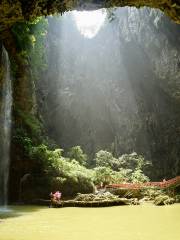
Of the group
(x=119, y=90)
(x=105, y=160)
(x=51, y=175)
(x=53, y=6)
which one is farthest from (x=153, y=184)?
(x=119, y=90)

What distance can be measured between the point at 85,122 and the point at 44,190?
48.1 feet

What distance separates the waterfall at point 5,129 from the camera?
16.6 metres

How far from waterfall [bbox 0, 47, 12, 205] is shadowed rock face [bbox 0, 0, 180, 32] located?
9.04m

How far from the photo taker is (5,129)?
17.6 meters

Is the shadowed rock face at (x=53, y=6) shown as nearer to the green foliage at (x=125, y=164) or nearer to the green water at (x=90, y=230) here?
the green water at (x=90, y=230)

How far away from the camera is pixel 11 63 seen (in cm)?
1725

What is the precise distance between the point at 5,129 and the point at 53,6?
11.2m

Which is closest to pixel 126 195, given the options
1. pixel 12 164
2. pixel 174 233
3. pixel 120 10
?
pixel 12 164

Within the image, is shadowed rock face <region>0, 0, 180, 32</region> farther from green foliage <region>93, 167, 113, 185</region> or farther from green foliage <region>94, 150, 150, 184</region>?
green foliage <region>94, 150, 150, 184</region>

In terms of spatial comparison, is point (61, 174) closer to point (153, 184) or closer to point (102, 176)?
point (102, 176)

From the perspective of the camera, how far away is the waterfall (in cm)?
1662

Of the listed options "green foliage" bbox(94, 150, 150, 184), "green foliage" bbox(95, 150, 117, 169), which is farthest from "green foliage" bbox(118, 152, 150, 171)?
"green foliage" bbox(95, 150, 117, 169)

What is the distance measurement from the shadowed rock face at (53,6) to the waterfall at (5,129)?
29.6ft

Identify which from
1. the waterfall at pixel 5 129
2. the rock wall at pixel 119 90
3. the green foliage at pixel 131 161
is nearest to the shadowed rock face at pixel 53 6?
the waterfall at pixel 5 129
